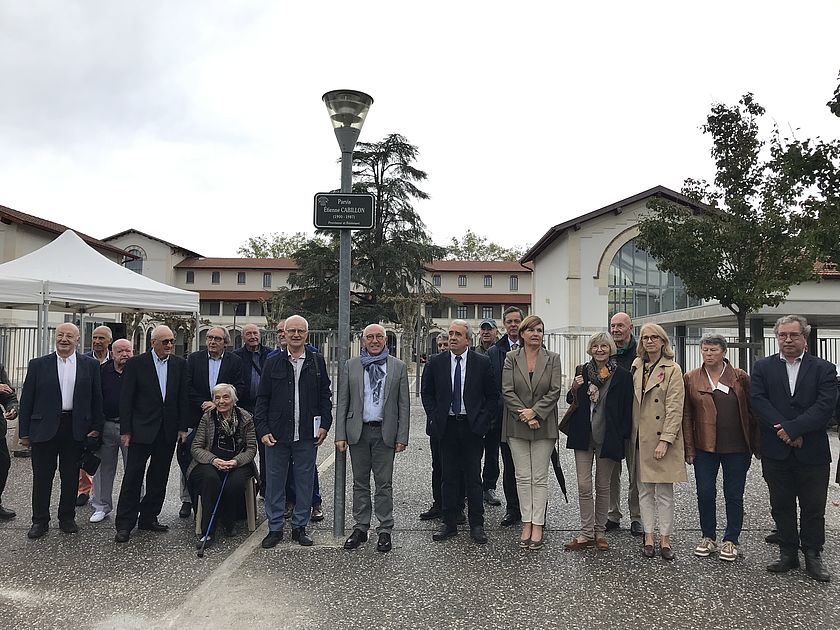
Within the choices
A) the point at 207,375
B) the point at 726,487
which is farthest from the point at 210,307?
the point at 726,487

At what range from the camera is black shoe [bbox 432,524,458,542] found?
543cm

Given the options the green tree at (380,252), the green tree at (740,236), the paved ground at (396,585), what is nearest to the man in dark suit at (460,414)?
the paved ground at (396,585)

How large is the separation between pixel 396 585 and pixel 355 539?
90 cm

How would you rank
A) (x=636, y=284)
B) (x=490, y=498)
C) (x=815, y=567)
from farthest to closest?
(x=636, y=284), (x=490, y=498), (x=815, y=567)

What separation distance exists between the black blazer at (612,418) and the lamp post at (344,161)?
2.05 metres

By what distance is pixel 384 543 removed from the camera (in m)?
5.17

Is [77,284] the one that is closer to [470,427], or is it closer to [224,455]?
[224,455]

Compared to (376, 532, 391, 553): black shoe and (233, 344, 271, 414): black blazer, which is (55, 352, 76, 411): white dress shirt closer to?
(233, 344, 271, 414): black blazer

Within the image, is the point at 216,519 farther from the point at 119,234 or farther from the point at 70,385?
the point at 119,234

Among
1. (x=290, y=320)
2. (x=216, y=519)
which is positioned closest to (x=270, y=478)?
(x=216, y=519)

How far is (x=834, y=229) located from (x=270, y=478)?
30.5 ft

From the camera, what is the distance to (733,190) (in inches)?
518

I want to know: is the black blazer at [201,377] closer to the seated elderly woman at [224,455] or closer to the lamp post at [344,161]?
the seated elderly woman at [224,455]

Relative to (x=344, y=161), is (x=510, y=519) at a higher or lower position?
lower
